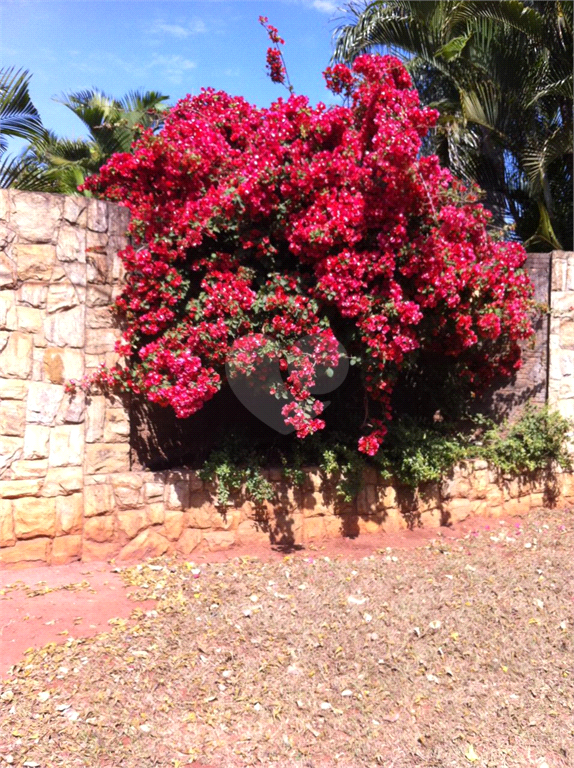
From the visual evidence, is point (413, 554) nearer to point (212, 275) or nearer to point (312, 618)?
point (312, 618)

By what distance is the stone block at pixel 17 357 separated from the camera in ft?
15.5

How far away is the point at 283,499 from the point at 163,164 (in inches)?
106

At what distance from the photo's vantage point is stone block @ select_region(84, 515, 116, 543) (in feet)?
16.4

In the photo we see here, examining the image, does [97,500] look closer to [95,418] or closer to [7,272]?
[95,418]

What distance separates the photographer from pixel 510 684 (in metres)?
3.65

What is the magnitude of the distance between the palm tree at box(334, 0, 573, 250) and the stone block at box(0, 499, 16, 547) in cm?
695

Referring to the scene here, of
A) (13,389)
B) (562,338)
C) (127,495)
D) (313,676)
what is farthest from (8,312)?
(562,338)

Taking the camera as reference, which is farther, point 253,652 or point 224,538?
point 224,538

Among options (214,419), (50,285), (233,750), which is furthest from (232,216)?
(233,750)

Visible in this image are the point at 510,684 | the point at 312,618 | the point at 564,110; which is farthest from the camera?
the point at 564,110

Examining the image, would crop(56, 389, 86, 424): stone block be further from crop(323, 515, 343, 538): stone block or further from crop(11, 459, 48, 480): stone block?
crop(323, 515, 343, 538): stone block

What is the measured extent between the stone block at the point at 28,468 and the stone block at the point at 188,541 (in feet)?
3.67

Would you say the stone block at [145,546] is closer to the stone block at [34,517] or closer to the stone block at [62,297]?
the stone block at [34,517]

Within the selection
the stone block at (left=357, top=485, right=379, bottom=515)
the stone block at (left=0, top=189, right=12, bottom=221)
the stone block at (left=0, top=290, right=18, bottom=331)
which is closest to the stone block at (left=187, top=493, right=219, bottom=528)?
the stone block at (left=357, top=485, right=379, bottom=515)
